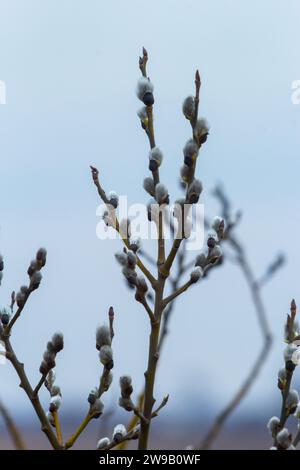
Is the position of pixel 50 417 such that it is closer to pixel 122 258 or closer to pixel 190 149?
pixel 122 258

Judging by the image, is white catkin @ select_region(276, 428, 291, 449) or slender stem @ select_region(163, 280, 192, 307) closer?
white catkin @ select_region(276, 428, 291, 449)

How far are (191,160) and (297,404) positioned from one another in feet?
1.44

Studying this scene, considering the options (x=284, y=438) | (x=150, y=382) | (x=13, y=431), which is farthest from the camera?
(x=13, y=431)

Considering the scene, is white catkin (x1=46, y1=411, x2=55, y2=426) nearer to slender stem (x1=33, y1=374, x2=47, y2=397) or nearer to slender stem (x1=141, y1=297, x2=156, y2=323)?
slender stem (x1=33, y1=374, x2=47, y2=397)

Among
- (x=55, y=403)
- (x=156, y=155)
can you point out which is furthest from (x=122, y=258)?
(x=55, y=403)

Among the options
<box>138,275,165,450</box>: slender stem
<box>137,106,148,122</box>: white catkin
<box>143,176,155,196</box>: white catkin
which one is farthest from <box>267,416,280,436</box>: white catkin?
<box>137,106,148,122</box>: white catkin

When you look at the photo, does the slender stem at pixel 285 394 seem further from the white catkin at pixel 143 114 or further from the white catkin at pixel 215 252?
the white catkin at pixel 143 114

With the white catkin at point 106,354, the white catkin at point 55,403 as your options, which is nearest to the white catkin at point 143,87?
the white catkin at point 106,354

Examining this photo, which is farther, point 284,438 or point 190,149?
point 190,149

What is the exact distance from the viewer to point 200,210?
146 centimetres

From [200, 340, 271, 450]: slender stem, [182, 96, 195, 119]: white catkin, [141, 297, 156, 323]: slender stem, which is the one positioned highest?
[182, 96, 195, 119]: white catkin
